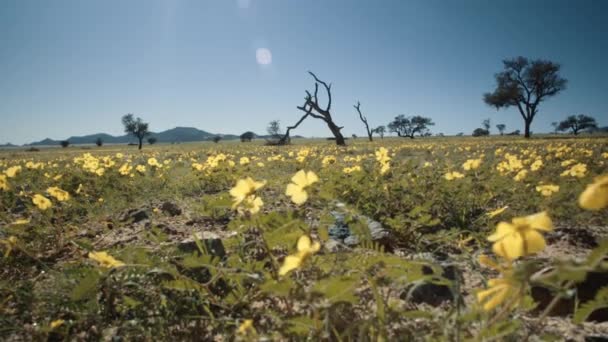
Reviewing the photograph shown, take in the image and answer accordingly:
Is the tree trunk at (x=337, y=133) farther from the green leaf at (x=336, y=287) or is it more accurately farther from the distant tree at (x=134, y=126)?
the distant tree at (x=134, y=126)

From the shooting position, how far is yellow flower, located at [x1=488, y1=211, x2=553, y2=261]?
810mm

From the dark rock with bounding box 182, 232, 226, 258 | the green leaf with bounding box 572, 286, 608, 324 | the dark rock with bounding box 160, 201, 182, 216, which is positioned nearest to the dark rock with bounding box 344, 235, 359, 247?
the dark rock with bounding box 182, 232, 226, 258

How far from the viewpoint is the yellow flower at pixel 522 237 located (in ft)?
2.66

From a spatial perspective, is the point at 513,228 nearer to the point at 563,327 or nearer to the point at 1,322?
the point at 563,327

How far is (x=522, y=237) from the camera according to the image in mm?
839

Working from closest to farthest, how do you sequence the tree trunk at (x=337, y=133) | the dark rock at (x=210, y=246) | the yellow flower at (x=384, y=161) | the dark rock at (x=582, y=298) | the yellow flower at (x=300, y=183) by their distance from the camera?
the yellow flower at (x=300, y=183) → the dark rock at (x=582, y=298) → the dark rock at (x=210, y=246) → the yellow flower at (x=384, y=161) → the tree trunk at (x=337, y=133)

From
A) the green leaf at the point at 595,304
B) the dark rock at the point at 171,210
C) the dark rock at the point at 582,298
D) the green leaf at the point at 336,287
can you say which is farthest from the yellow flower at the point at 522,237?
the dark rock at the point at 171,210

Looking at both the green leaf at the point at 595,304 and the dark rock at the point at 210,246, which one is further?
the dark rock at the point at 210,246

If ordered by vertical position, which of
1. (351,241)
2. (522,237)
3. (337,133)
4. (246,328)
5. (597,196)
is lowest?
(351,241)

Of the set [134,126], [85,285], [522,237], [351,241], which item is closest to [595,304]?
[522,237]

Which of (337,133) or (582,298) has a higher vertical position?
(337,133)

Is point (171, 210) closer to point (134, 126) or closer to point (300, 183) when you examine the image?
point (300, 183)

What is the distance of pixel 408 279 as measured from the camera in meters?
1.12

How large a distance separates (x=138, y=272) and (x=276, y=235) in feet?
2.45
